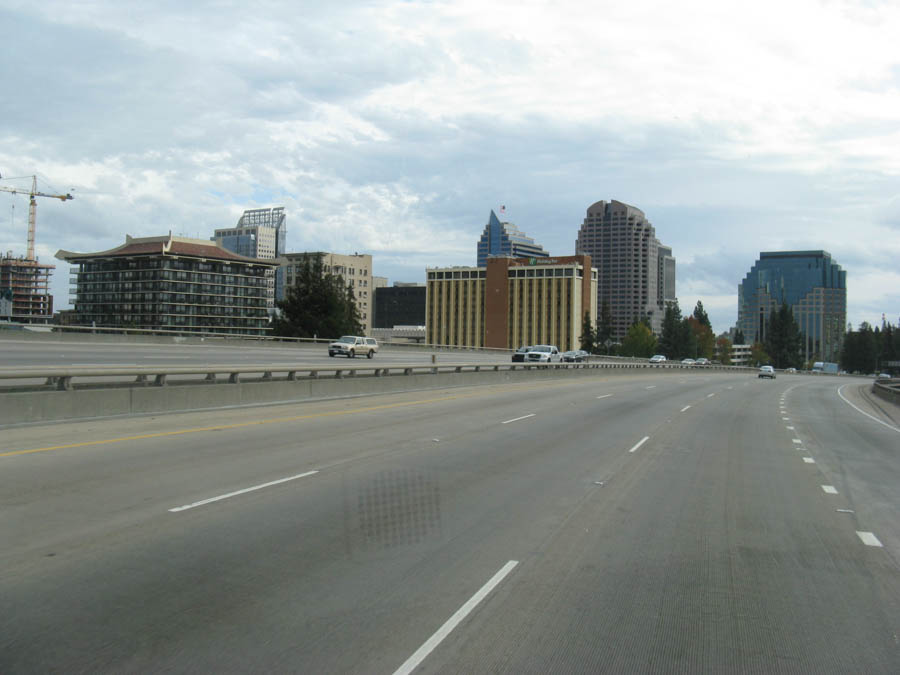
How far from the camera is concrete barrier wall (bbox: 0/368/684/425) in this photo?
49.8 ft

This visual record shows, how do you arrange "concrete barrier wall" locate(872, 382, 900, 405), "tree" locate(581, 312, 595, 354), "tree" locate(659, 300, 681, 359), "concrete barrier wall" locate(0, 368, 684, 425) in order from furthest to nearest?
"tree" locate(659, 300, 681, 359), "tree" locate(581, 312, 595, 354), "concrete barrier wall" locate(872, 382, 900, 405), "concrete barrier wall" locate(0, 368, 684, 425)

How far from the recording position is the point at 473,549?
24.3ft

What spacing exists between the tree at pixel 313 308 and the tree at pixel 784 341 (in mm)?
125023

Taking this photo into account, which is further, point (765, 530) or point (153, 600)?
point (765, 530)

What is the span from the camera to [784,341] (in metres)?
192

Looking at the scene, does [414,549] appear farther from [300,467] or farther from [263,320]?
[263,320]

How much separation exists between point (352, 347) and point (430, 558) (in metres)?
46.6

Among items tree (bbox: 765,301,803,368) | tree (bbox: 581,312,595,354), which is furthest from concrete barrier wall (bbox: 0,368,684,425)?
tree (bbox: 765,301,803,368)

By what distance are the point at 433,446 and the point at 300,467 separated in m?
3.46

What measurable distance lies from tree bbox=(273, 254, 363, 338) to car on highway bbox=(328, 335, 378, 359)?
47572 millimetres

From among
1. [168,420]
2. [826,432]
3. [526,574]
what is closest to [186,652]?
[526,574]

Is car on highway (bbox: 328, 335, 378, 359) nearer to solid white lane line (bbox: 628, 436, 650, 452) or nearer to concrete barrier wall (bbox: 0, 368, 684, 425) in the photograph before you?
concrete barrier wall (bbox: 0, 368, 684, 425)

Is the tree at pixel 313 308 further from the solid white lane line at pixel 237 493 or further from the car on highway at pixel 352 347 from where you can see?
the solid white lane line at pixel 237 493

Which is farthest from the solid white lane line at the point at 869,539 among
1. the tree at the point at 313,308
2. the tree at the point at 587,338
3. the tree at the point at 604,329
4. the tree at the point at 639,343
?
the tree at the point at 604,329
